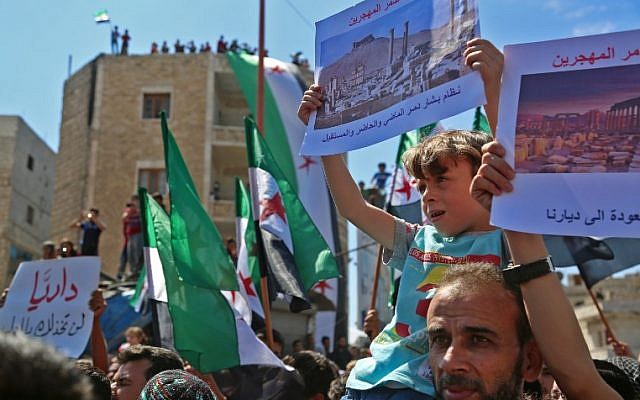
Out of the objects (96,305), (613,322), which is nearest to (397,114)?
(96,305)

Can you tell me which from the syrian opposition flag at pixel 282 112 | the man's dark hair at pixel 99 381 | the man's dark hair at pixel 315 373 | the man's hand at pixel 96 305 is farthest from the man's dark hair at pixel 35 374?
the syrian opposition flag at pixel 282 112

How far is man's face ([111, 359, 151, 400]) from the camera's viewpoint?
4402 millimetres

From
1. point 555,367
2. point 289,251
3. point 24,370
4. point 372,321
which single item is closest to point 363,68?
point 555,367

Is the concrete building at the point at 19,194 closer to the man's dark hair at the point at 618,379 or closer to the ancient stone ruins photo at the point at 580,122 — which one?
the man's dark hair at the point at 618,379

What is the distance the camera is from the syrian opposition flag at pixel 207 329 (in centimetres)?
534

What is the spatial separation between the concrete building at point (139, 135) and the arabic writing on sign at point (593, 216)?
25.2 metres

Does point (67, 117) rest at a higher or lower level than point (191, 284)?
higher

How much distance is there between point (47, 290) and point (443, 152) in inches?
193

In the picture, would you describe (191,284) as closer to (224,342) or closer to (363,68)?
(224,342)

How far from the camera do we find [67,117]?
29.4 m

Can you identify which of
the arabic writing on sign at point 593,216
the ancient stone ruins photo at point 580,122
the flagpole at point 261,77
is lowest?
the arabic writing on sign at point 593,216

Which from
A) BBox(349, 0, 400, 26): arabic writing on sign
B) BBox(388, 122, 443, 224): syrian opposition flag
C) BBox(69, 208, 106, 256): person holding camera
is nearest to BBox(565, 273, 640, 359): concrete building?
BBox(69, 208, 106, 256): person holding camera

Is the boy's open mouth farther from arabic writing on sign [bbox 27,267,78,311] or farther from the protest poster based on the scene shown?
arabic writing on sign [bbox 27,267,78,311]

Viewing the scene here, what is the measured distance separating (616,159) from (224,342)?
389cm
